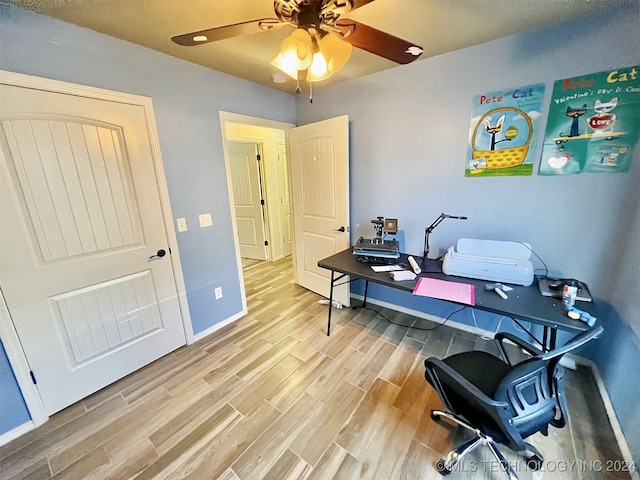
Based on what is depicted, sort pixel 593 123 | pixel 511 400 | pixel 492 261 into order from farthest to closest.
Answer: pixel 492 261, pixel 593 123, pixel 511 400

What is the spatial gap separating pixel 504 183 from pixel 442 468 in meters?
1.92

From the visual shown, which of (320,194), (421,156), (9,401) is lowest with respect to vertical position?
(9,401)

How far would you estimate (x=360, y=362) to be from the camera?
200cm

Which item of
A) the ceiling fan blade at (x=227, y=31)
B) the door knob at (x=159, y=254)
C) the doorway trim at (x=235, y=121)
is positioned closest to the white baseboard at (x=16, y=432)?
the door knob at (x=159, y=254)

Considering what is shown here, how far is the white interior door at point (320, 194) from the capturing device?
2529mm

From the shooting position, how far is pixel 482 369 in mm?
1326

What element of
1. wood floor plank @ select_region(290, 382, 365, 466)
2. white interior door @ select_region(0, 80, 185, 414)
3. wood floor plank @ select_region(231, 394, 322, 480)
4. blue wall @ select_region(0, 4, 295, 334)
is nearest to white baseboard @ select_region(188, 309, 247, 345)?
blue wall @ select_region(0, 4, 295, 334)

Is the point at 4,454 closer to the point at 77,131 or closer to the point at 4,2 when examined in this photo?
the point at 77,131

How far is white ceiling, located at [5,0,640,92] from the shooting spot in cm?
135

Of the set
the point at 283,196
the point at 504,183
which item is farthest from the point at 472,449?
the point at 283,196

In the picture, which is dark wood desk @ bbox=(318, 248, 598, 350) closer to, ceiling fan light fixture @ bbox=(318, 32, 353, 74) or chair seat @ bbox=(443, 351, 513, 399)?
chair seat @ bbox=(443, 351, 513, 399)

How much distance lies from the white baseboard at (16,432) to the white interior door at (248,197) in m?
3.11

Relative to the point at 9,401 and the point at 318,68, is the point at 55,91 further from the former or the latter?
the point at 9,401

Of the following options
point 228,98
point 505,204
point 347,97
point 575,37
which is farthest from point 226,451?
point 575,37
